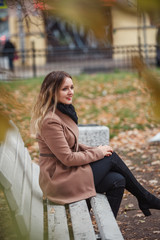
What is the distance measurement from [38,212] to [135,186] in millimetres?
741

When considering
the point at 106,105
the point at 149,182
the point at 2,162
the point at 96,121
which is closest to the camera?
the point at 2,162

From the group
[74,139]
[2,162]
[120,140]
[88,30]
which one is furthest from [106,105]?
[88,30]

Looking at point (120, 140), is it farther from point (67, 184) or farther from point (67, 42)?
point (67, 42)

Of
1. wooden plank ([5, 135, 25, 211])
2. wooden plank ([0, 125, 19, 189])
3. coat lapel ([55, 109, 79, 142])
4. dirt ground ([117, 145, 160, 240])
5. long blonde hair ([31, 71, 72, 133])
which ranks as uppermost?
long blonde hair ([31, 71, 72, 133])

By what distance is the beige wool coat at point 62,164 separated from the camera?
2568 millimetres

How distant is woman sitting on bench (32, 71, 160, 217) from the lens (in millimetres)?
2582

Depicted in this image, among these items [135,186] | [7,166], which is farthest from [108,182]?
[7,166]

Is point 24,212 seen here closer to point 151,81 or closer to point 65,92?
point 65,92

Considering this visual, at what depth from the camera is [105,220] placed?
2.20m

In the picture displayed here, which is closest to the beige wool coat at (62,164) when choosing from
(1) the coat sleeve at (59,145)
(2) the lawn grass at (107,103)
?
(1) the coat sleeve at (59,145)

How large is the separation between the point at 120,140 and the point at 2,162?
4.47 meters

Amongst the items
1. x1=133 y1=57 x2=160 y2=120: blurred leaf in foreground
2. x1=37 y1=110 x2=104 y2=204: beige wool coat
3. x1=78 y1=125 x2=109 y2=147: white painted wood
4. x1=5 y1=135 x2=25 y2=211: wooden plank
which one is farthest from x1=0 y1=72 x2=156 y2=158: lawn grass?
x1=133 y1=57 x2=160 y2=120: blurred leaf in foreground

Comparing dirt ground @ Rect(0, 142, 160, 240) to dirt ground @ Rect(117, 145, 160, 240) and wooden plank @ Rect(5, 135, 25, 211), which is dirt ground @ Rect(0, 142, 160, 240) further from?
wooden plank @ Rect(5, 135, 25, 211)

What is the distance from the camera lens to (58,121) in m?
2.60
